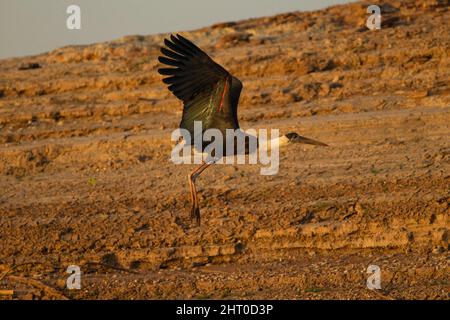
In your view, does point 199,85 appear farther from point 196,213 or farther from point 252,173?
point 252,173

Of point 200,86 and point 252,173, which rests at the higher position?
point 200,86

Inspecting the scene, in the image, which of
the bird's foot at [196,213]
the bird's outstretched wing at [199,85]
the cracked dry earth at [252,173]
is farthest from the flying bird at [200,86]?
the cracked dry earth at [252,173]

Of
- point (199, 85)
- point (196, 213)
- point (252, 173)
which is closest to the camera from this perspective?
point (199, 85)

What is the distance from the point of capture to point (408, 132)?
14.1m

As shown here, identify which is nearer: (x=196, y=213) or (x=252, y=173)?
(x=196, y=213)

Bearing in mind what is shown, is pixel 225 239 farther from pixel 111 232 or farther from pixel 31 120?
pixel 31 120

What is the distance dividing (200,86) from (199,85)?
0.09 feet

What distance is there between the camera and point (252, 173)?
44.9 ft

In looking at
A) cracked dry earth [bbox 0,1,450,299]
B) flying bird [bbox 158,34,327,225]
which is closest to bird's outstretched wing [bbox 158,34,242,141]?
flying bird [bbox 158,34,327,225]

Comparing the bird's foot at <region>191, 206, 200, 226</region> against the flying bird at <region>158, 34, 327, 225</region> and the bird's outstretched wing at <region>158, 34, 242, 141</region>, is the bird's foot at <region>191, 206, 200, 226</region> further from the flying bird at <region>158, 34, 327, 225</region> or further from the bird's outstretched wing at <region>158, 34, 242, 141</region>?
the bird's outstretched wing at <region>158, 34, 242, 141</region>

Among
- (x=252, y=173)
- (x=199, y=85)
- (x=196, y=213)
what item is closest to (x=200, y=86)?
(x=199, y=85)

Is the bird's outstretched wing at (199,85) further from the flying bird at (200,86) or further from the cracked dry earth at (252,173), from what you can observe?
the cracked dry earth at (252,173)
